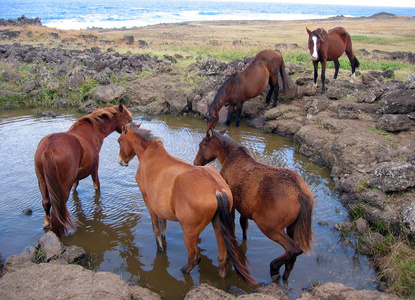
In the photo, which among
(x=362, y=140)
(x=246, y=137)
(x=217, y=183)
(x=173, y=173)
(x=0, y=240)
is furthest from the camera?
(x=246, y=137)

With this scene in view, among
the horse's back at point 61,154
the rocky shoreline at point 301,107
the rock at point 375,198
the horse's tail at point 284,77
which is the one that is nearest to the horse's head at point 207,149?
the horse's back at point 61,154

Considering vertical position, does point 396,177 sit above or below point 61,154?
below

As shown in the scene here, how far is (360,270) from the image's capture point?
16.2 ft

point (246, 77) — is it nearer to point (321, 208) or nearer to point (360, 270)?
point (321, 208)

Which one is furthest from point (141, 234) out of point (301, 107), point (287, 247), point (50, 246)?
point (301, 107)

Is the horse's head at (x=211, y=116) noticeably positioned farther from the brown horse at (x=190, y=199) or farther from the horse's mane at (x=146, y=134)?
the brown horse at (x=190, y=199)

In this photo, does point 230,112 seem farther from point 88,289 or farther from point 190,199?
point 88,289

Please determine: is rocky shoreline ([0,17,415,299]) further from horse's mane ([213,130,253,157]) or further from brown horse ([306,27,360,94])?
horse's mane ([213,130,253,157])

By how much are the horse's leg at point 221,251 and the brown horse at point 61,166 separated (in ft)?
8.67

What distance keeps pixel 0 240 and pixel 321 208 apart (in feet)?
18.7

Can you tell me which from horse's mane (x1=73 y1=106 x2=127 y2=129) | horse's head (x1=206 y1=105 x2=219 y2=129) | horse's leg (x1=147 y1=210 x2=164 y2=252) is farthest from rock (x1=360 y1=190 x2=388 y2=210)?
horse's head (x1=206 y1=105 x2=219 y2=129)

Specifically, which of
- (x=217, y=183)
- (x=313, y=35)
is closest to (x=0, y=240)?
(x=217, y=183)

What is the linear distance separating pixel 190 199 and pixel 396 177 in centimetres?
390

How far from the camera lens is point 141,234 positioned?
590 cm
